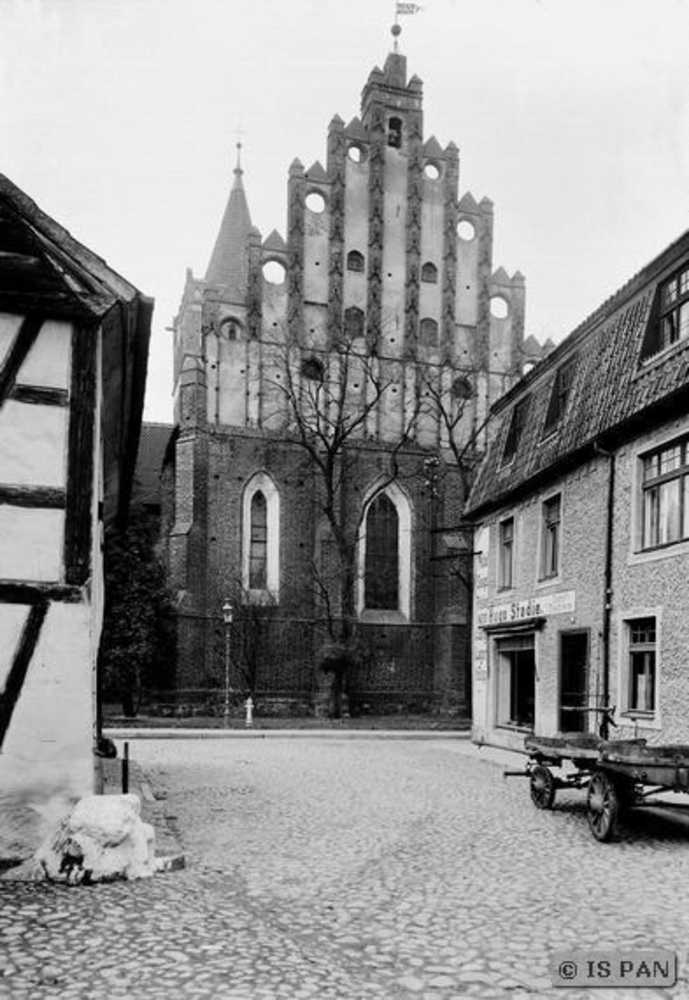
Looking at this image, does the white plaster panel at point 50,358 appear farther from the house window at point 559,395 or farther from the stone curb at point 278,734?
the stone curb at point 278,734

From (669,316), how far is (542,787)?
23.8 feet

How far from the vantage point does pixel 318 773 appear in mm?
14773

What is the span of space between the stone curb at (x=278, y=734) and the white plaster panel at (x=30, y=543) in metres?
15.9

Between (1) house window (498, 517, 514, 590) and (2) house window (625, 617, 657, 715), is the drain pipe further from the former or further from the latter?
(1) house window (498, 517, 514, 590)

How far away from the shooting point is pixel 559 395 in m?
17.7

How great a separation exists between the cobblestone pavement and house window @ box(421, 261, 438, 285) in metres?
26.2

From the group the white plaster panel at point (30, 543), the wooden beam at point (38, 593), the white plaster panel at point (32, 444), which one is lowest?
the wooden beam at point (38, 593)

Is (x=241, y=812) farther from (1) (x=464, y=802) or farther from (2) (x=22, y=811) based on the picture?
(2) (x=22, y=811)

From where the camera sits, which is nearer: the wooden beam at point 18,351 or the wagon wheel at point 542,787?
the wooden beam at point 18,351

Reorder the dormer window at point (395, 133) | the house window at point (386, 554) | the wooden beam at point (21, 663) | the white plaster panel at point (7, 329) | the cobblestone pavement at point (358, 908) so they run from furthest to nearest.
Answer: the dormer window at point (395, 133)
the house window at point (386, 554)
the white plaster panel at point (7, 329)
the wooden beam at point (21, 663)
the cobblestone pavement at point (358, 908)

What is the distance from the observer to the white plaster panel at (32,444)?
24.5 feet

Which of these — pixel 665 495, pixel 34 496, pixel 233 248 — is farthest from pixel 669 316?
pixel 233 248

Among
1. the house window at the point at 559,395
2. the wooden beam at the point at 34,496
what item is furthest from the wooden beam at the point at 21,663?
the house window at the point at 559,395

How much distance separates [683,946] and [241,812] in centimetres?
582
